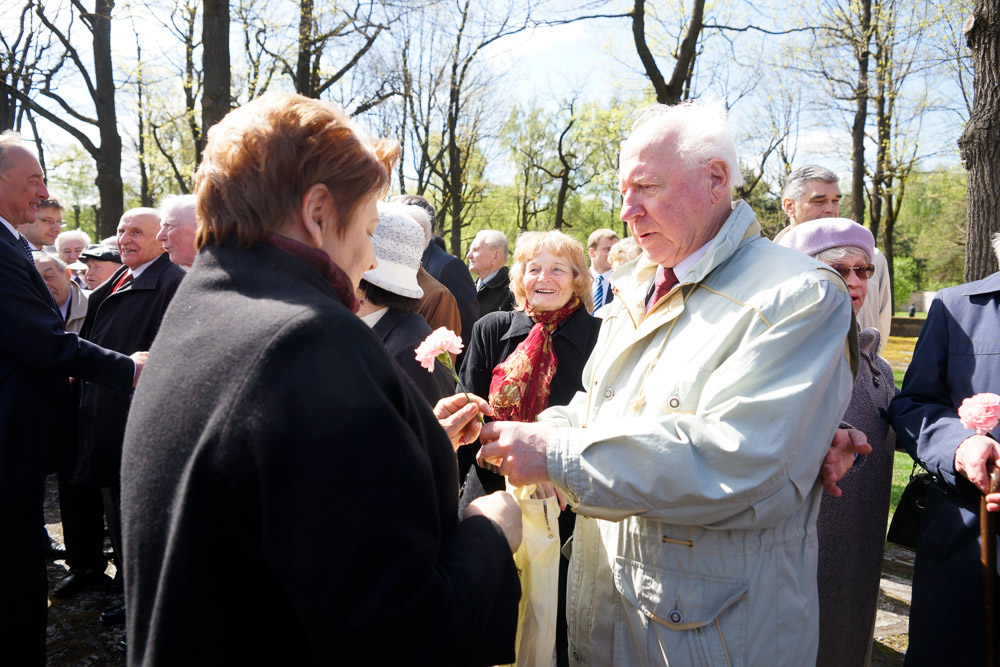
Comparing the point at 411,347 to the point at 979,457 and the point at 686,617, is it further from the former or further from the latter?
the point at 979,457

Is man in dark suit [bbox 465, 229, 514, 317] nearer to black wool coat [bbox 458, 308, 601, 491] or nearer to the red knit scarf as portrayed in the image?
black wool coat [bbox 458, 308, 601, 491]

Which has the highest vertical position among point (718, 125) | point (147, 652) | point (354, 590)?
point (718, 125)

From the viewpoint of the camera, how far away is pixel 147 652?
1.16 m

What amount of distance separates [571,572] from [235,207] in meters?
1.54

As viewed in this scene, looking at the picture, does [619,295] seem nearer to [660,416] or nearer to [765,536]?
[660,416]

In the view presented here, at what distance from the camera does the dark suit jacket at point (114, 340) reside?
390 centimetres

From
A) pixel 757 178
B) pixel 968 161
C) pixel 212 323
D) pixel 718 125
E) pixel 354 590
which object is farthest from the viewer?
pixel 757 178

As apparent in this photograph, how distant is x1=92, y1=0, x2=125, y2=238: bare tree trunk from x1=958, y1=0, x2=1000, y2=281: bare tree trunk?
1197cm

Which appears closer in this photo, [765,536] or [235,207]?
[235,207]

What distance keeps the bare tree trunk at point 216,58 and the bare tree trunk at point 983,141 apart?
732cm

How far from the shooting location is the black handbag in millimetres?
2645

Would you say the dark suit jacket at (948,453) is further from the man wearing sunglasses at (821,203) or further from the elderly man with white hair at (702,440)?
the man wearing sunglasses at (821,203)

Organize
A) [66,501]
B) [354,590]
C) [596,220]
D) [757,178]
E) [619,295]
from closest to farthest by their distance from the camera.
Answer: [354,590], [619,295], [66,501], [757,178], [596,220]

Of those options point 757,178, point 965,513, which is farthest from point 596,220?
point 965,513
